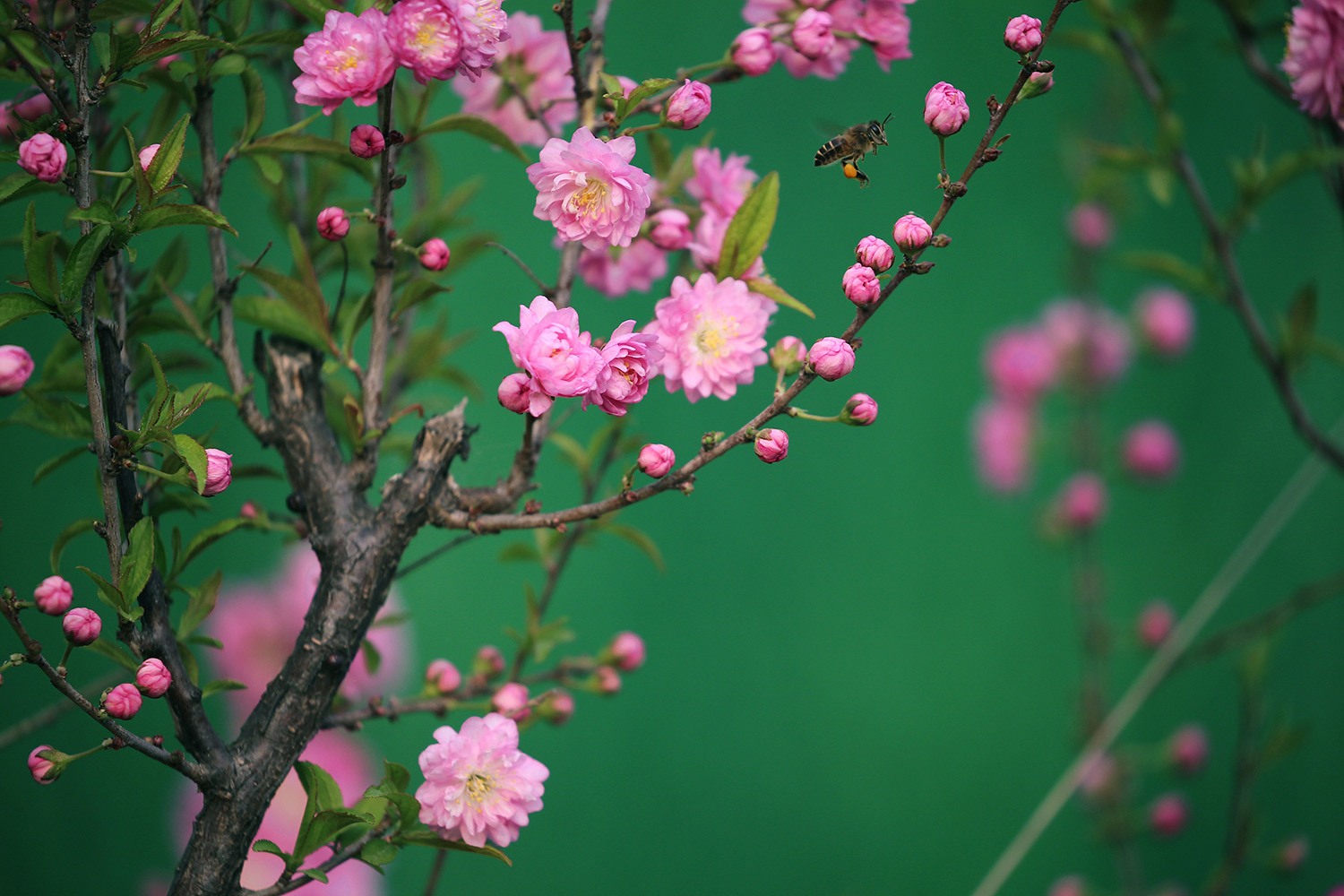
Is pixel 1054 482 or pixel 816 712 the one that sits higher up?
pixel 1054 482

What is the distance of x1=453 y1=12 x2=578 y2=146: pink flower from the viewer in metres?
0.56

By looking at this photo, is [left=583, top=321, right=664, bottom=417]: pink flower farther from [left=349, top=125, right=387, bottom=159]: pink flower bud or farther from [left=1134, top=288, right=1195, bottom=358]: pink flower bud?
[left=1134, top=288, right=1195, bottom=358]: pink flower bud

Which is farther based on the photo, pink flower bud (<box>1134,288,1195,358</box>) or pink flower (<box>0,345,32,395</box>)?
pink flower bud (<box>1134,288,1195,358</box>)

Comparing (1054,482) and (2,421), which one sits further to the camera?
(1054,482)

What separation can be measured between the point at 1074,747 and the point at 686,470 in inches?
41.6

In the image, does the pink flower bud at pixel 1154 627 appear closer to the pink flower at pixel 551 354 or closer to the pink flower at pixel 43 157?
the pink flower at pixel 551 354

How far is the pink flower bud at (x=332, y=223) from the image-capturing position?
1.59 feet

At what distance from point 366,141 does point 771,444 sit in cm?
27

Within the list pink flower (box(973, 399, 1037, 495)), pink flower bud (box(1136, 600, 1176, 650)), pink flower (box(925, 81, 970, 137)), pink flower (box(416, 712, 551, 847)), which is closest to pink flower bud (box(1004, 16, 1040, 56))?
pink flower (box(925, 81, 970, 137))

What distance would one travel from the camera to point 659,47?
1036 mm

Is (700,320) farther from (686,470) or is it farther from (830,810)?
(830,810)

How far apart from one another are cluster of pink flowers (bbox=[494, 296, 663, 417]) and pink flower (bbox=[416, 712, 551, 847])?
0.62 feet

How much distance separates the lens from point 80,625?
0.37 m

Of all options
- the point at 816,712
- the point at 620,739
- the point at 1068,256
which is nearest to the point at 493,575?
the point at 620,739
